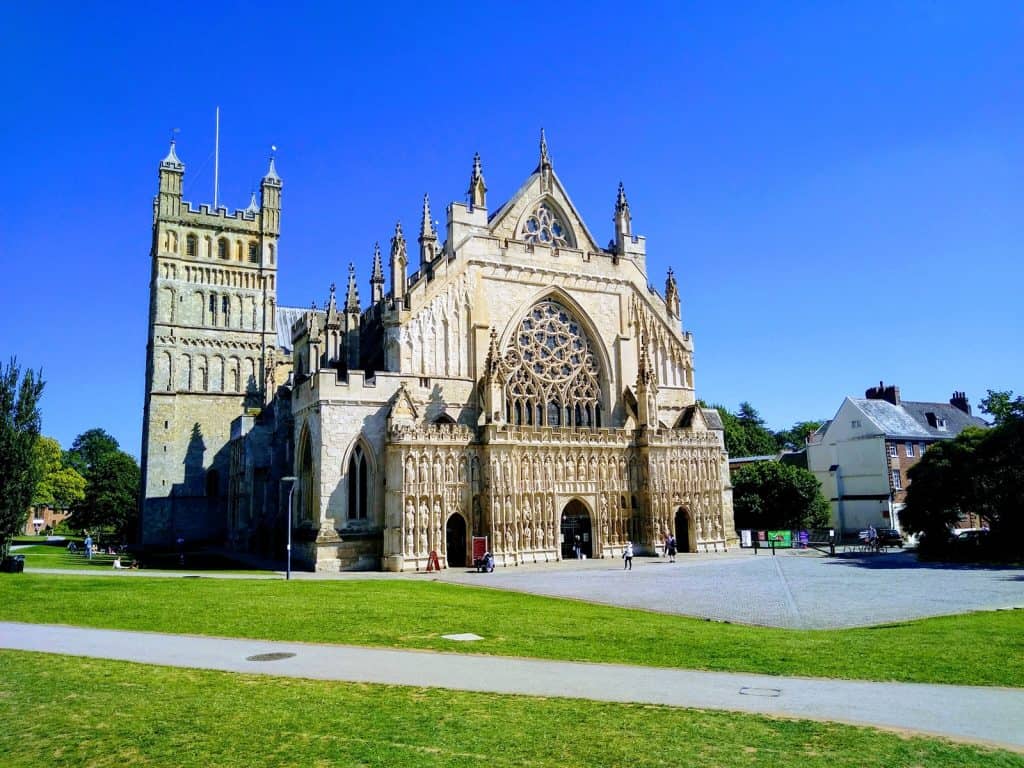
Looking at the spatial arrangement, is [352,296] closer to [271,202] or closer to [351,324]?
[351,324]

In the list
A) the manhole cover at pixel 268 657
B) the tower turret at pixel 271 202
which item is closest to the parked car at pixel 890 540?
the manhole cover at pixel 268 657

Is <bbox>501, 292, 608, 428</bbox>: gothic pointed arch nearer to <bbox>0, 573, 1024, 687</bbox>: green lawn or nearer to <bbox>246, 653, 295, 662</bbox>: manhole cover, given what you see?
<bbox>0, 573, 1024, 687</bbox>: green lawn

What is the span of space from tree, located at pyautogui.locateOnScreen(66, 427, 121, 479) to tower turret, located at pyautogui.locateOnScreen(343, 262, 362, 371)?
277ft

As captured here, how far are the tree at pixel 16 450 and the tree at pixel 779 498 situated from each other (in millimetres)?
47265

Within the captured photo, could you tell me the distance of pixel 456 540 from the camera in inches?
1598

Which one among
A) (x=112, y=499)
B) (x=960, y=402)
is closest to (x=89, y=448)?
(x=112, y=499)

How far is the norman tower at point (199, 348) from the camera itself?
60531mm

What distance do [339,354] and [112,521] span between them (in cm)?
3926

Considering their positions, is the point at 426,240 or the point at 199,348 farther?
the point at 199,348

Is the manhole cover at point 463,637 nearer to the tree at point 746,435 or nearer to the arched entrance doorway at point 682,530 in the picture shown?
the arched entrance doorway at point 682,530

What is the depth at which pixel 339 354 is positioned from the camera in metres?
46.3

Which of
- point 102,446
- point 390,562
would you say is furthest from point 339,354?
point 102,446

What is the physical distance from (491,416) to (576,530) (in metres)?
9.15

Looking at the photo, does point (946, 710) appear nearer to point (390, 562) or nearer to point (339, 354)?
→ point (390, 562)
